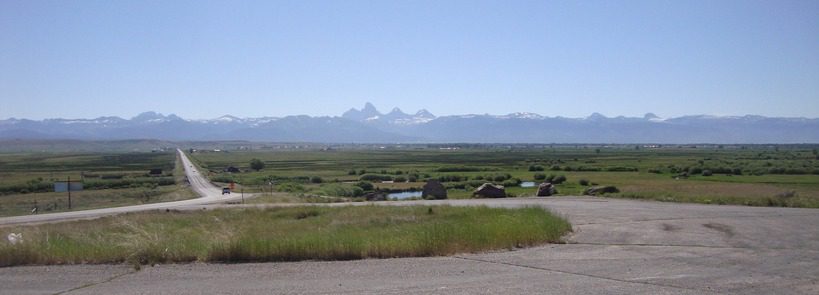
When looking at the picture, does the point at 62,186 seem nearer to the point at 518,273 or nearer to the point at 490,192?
the point at 490,192

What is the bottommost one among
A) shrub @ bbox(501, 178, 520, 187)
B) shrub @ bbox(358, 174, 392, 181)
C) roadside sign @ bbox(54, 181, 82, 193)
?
shrub @ bbox(358, 174, 392, 181)

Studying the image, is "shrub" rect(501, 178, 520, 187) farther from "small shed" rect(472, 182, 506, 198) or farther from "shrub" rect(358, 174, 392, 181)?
"small shed" rect(472, 182, 506, 198)

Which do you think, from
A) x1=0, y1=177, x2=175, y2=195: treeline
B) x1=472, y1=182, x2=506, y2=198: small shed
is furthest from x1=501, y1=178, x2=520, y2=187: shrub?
x1=0, y1=177, x2=175, y2=195: treeline

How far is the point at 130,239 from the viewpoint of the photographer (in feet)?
47.0

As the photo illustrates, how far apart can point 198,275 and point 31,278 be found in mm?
2891

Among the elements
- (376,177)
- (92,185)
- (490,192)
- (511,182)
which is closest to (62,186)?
(92,185)

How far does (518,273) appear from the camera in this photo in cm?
1139

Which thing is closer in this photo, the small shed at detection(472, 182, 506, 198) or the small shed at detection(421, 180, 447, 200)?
the small shed at detection(472, 182, 506, 198)

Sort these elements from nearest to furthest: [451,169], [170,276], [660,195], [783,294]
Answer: [783,294] → [170,276] → [660,195] → [451,169]

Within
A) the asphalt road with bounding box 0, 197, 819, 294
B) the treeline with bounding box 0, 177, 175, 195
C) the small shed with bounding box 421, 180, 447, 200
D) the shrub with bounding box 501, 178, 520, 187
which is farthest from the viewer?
the treeline with bounding box 0, 177, 175, 195

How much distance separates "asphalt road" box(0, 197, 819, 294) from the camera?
1016 cm

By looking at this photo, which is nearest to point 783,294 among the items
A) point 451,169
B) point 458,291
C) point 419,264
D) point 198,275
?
point 458,291

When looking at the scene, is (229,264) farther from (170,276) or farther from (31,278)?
(31,278)

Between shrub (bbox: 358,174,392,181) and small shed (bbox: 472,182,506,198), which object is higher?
small shed (bbox: 472,182,506,198)
